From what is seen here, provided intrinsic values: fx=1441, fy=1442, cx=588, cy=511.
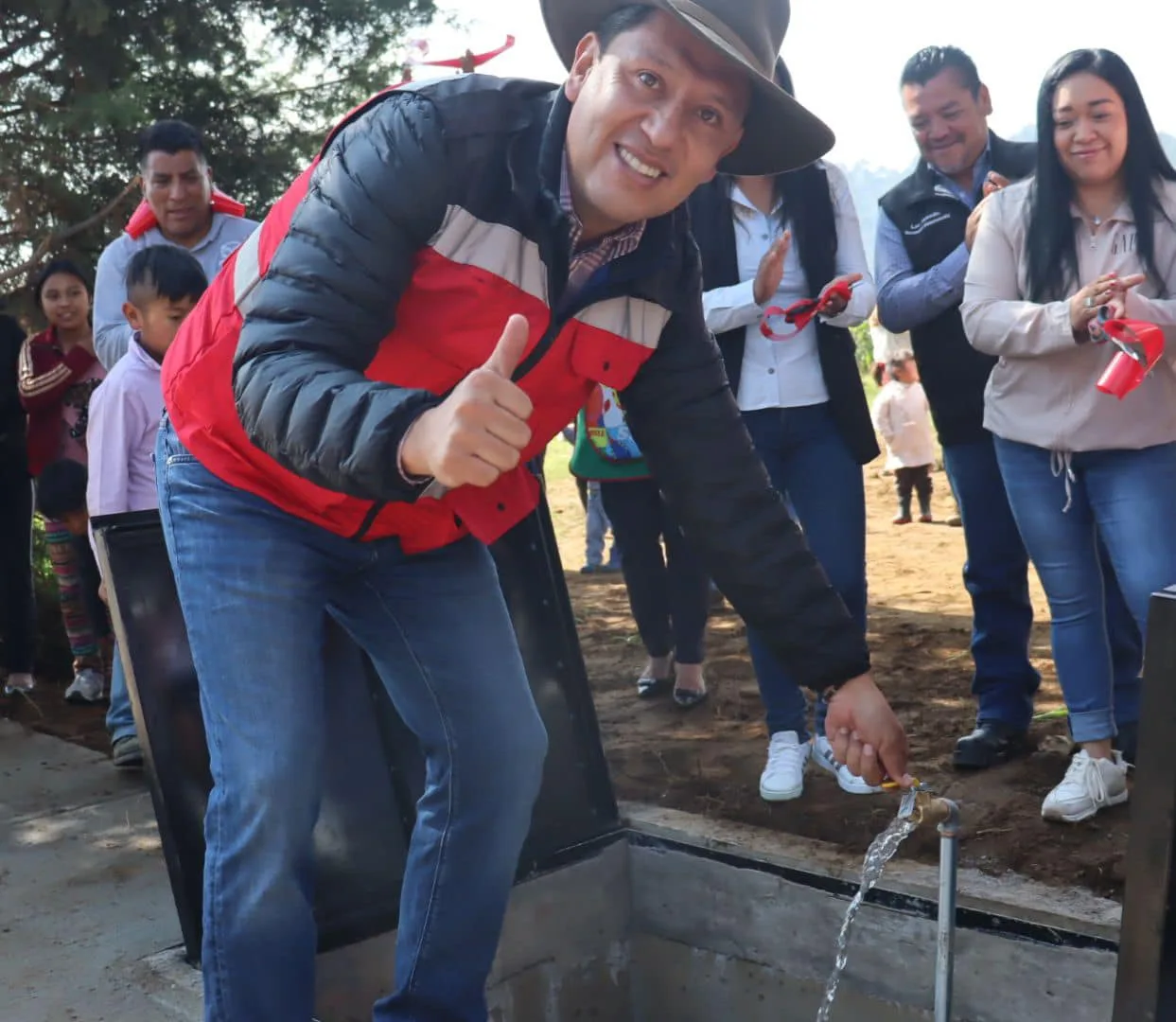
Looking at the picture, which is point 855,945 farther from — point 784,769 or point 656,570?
point 656,570

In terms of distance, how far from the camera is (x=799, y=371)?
13.6ft

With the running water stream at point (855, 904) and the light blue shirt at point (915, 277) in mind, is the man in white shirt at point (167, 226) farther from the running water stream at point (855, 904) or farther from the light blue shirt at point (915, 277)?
the running water stream at point (855, 904)

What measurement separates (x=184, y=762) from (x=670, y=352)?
4.67ft

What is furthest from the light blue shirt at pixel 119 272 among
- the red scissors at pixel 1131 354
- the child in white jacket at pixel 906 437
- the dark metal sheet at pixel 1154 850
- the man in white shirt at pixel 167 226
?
the child in white jacket at pixel 906 437

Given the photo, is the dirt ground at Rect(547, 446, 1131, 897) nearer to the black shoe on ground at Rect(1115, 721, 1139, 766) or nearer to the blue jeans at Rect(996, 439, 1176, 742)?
the black shoe on ground at Rect(1115, 721, 1139, 766)

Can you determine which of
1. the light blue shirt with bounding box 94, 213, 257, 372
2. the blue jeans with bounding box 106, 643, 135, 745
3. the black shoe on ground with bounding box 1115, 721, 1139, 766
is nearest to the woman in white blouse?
the black shoe on ground with bounding box 1115, 721, 1139, 766

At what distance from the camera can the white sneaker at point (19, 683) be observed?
6047mm

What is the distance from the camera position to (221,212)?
4.95 metres

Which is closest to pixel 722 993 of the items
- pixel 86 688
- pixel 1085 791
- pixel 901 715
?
pixel 1085 791

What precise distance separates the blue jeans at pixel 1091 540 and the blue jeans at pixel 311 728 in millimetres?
1805

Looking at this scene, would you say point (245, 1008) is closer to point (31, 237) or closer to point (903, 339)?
point (31, 237)

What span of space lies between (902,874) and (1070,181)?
182 cm

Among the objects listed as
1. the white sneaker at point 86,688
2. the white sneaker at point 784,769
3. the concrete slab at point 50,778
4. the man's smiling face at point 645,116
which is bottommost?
the white sneaker at point 784,769

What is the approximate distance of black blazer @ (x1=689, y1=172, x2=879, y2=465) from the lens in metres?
4.16
